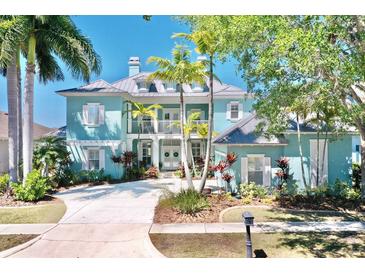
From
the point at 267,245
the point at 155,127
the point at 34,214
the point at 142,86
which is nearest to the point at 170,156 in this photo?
the point at 155,127

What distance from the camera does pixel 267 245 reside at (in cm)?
561

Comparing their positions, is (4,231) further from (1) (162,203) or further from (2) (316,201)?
(2) (316,201)

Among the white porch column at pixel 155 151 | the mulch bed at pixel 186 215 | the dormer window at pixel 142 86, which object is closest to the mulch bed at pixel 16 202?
the mulch bed at pixel 186 215

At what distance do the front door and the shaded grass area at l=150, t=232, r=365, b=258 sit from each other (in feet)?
43.4

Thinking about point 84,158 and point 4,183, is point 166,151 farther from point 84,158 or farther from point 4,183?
point 4,183

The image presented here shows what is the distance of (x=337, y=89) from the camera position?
6219 millimetres

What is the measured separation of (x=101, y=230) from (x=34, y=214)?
3.06m

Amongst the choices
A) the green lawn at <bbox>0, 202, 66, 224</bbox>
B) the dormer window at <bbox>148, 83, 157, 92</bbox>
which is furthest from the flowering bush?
the dormer window at <bbox>148, 83, 157, 92</bbox>

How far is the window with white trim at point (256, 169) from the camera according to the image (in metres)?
10.3

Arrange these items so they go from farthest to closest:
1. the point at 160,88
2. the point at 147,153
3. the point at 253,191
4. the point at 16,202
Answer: the point at 147,153, the point at 160,88, the point at 253,191, the point at 16,202

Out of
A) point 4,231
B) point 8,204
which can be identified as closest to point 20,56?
point 8,204

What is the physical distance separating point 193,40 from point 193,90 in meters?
9.97

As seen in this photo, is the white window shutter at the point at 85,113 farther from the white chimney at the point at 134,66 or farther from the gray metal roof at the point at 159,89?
the white chimney at the point at 134,66

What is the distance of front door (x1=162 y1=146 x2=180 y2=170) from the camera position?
19438 mm
